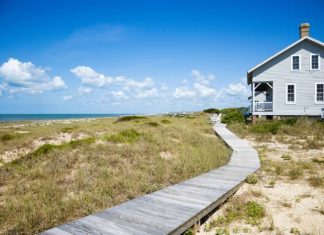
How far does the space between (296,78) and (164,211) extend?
73.6 feet

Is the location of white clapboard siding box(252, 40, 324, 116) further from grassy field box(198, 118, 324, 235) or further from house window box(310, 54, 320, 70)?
grassy field box(198, 118, 324, 235)

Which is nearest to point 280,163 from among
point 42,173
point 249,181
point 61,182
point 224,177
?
point 249,181

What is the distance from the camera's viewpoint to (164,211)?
14.9 ft

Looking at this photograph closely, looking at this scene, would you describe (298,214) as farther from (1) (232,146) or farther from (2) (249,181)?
(1) (232,146)

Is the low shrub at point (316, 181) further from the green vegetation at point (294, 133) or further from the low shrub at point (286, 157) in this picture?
the green vegetation at point (294, 133)

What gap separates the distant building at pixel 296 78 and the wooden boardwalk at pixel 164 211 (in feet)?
61.3

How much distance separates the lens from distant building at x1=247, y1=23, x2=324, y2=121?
22.3 metres

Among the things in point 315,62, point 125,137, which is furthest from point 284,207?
point 315,62

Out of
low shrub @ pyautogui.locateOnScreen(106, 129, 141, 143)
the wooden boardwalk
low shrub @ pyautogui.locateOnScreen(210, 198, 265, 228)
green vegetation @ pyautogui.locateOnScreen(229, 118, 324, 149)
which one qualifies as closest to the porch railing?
green vegetation @ pyautogui.locateOnScreen(229, 118, 324, 149)

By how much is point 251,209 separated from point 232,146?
670 centimetres

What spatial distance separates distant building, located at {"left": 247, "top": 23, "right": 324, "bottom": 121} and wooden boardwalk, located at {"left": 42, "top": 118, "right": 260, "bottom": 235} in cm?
1867

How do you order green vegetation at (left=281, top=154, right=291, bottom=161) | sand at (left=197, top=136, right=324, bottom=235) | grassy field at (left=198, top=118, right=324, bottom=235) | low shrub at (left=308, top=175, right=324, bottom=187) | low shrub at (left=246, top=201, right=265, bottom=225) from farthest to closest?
green vegetation at (left=281, top=154, right=291, bottom=161) < low shrub at (left=308, top=175, right=324, bottom=187) < low shrub at (left=246, top=201, right=265, bottom=225) < grassy field at (left=198, top=118, right=324, bottom=235) < sand at (left=197, top=136, right=324, bottom=235)

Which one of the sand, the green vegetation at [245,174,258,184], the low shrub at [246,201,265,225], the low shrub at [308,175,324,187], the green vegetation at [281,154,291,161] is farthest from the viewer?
the green vegetation at [281,154,291,161]

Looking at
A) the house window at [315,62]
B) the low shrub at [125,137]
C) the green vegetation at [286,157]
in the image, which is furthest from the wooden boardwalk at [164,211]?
the house window at [315,62]
